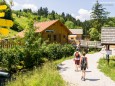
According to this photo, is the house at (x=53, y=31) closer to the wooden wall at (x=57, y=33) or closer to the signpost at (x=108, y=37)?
the wooden wall at (x=57, y=33)

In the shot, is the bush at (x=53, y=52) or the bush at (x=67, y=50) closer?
the bush at (x=53, y=52)

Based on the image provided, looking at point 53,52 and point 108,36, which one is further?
point 53,52

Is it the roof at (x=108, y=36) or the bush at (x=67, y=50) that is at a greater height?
the roof at (x=108, y=36)

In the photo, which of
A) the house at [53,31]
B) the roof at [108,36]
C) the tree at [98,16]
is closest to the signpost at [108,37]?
the roof at [108,36]

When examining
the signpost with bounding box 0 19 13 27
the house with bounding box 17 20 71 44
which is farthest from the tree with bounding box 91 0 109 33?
the signpost with bounding box 0 19 13 27

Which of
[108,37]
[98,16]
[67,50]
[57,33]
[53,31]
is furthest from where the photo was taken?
[98,16]

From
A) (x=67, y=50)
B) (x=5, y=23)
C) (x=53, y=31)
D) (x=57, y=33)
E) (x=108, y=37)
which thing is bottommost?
(x=67, y=50)

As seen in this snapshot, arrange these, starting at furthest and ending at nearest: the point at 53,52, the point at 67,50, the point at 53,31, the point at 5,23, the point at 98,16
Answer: the point at 98,16
the point at 53,31
the point at 67,50
the point at 53,52
the point at 5,23

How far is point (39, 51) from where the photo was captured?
88.9 ft

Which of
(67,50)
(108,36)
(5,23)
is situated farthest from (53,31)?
(5,23)

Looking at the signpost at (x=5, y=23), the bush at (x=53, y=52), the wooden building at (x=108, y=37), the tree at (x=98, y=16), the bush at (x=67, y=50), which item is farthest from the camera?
the tree at (x=98, y=16)

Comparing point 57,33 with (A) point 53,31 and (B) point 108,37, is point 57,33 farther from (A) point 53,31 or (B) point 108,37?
(B) point 108,37

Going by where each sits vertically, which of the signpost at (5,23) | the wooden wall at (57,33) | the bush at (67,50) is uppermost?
the signpost at (5,23)

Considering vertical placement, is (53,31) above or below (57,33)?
above
